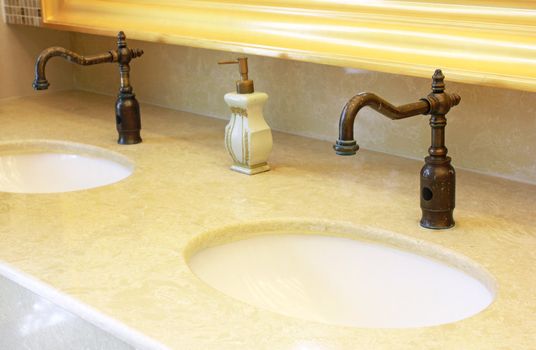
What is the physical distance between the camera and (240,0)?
1633 millimetres

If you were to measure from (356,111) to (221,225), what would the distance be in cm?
29

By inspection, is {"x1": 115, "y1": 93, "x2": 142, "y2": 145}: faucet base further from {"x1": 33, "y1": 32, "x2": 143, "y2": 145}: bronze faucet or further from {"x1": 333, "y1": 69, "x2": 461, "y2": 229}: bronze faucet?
{"x1": 333, "y1": 69, "x2": 461, "y2": 229}: bronze faucet

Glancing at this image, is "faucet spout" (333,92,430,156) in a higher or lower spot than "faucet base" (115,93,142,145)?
higher

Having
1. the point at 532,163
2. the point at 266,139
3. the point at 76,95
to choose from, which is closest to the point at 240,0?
the point at 266,139

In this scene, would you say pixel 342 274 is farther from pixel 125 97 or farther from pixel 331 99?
pixel 125 97

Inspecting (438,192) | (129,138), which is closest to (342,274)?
(438,192)

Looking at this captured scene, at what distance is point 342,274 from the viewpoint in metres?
1.21

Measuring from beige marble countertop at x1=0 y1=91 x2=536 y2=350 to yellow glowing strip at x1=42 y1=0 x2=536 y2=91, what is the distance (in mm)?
205

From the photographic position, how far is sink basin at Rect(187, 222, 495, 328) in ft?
3.60

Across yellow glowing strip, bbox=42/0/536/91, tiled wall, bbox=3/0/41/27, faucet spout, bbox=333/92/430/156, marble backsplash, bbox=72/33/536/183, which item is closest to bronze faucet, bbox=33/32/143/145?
yellow glowing strip, bbox=42/0/536/91

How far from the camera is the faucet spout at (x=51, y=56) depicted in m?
1.51

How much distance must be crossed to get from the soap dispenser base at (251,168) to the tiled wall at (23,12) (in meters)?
0.89

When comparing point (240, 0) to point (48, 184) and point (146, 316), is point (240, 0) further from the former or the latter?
point (146, 316)

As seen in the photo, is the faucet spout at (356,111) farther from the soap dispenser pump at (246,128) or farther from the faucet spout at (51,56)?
the faucet spout at (51,56)
